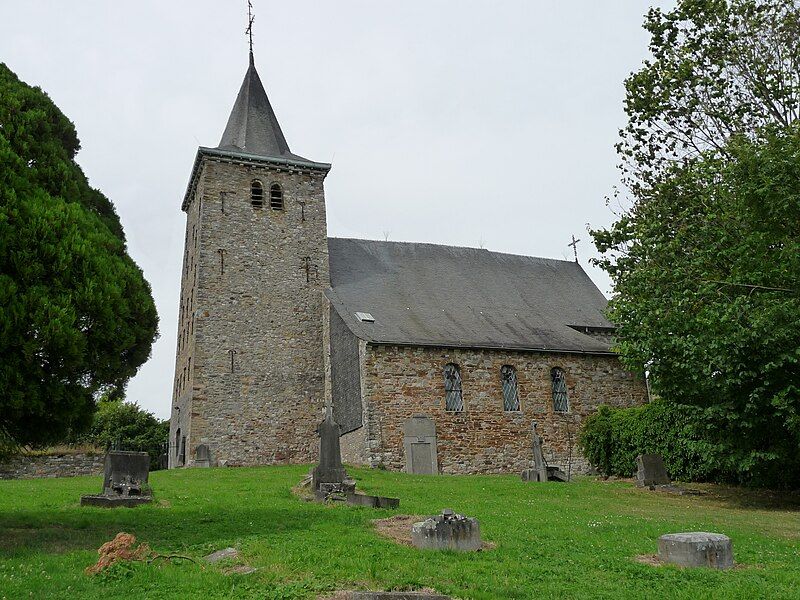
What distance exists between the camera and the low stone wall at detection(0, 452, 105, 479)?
22.2m

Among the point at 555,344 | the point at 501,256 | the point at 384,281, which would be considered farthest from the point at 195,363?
the point at 501,256

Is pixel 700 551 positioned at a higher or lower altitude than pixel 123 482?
lower

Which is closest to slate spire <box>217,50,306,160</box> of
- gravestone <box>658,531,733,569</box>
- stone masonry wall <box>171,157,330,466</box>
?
stone masonry wall <box>171,157,330,466</box>

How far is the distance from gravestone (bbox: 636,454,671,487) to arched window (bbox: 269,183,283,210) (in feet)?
54.0

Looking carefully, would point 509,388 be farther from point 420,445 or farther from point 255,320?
point 255,320

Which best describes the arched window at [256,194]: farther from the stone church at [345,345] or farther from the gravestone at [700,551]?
the gravestone at [700,551]

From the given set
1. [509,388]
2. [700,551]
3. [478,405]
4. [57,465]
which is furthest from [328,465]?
[57,465]

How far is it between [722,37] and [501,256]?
1679 cm

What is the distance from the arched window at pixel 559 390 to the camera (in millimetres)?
24359

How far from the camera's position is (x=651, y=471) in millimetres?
18078

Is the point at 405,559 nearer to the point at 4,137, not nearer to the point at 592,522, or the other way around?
the point at 592,522

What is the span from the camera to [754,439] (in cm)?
1406

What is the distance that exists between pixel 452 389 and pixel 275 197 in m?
10.8

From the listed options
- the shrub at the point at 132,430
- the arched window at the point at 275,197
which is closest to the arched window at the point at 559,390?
the arched window at the point at 275,197
